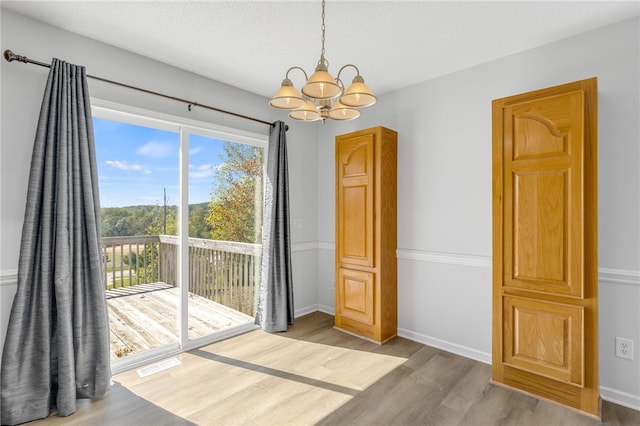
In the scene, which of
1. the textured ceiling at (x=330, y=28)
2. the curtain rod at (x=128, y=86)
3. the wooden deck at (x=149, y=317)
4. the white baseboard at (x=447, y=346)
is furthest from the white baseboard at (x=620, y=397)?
the curtain rod at (x=128, y=86)

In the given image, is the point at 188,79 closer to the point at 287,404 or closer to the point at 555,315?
the point at 287,404

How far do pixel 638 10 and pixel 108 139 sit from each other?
392 cm

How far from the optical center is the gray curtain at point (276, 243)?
3.52 m

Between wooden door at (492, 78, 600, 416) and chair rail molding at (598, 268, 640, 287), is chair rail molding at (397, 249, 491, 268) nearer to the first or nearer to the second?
wooden door at (492, 78, 600, 416)

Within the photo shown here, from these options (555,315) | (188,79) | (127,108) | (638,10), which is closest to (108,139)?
(127,108)

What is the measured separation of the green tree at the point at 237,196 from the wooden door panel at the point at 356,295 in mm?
1113

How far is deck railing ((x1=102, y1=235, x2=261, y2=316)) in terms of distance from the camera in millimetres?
2688

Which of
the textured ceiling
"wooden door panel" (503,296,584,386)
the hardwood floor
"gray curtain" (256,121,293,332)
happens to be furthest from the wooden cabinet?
"wooden door panel" (503,296,584,386)

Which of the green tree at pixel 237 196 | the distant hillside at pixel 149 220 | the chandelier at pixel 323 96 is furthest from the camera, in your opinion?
the green tree at pixel 237 196

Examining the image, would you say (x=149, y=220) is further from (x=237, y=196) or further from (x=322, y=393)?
(x=322, y=393)

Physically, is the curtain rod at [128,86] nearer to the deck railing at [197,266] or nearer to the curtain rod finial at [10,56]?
the curtain rod finial at [10,56]

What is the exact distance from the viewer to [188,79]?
3.03m

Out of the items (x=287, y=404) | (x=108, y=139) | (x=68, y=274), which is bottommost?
(x=287, y=404)

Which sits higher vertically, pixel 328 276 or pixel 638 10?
pixel 638 10
